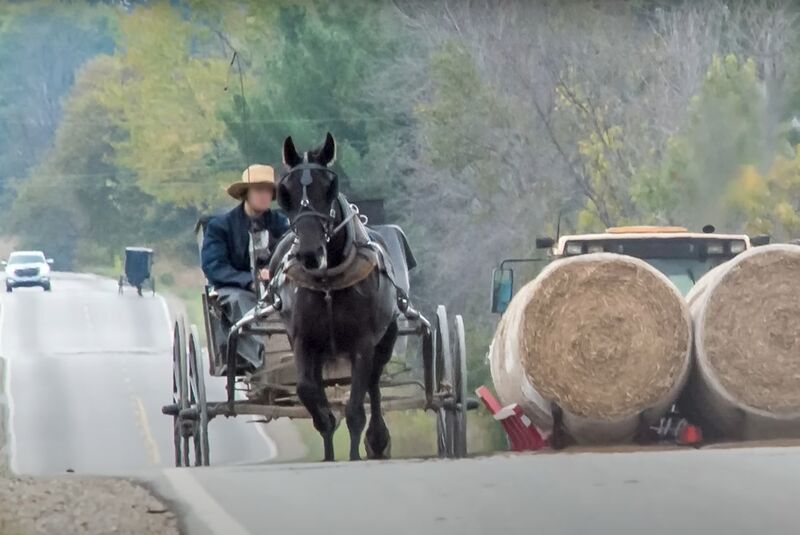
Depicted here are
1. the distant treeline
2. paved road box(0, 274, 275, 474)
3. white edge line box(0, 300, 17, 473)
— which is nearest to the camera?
the distant treeline

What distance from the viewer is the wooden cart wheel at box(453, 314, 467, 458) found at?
1240 cm

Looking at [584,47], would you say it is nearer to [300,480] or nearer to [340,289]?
[340,289]

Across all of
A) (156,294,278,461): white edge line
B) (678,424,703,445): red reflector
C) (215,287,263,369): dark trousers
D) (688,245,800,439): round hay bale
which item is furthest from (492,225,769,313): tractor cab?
(156,294,278,461): white edge line

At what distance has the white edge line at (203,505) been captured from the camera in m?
8.09

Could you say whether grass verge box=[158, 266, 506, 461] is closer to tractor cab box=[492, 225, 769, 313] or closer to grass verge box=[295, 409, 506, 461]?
grass verge box=[295, 409, 506, 461]

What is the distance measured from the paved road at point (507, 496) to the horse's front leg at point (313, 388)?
24.0 inches

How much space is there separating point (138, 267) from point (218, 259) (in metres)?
7.70

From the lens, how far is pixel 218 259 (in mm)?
12000

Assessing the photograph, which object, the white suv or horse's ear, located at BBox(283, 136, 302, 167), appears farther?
the white suv

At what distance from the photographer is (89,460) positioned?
21906 mm

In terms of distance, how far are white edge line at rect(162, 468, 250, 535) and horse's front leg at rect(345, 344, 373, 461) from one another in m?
1.24

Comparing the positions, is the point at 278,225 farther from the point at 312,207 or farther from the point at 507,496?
the point at 507,496

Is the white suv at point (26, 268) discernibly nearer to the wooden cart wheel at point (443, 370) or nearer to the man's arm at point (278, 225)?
the wooden cart wheel at point (443, 370)

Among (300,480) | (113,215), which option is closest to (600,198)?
(113,215)
